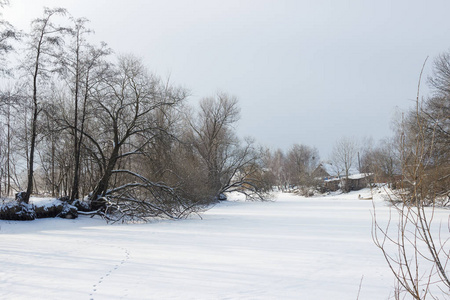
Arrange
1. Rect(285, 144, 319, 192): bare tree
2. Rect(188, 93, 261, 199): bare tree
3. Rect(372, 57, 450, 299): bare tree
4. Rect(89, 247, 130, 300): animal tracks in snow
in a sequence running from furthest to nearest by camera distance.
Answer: Rect(285, 144, 319, 192): bare tree
Rect(188, 93, 261, 199): bare tree
Rect(89, 247, 130, 300): animal tracks in snow
Rect(372, 57, 450, 299): bare tree

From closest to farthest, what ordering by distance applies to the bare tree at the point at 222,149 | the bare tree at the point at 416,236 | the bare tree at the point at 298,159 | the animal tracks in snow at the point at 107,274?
the bare tree at the point at 416,236 → the animal tracks in snow at the point at 107,274 → the bare tree at the point at 222,149 → the bare tree at the point at 298,159

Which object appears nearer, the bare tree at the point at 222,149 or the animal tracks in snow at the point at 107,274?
the animal tracks in snow at the point at 107,274

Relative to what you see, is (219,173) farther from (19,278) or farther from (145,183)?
(19,278)

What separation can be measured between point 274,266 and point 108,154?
15.0 metres

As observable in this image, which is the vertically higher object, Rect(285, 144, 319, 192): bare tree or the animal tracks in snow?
Rect(285, 144, 319, 192): bare tree

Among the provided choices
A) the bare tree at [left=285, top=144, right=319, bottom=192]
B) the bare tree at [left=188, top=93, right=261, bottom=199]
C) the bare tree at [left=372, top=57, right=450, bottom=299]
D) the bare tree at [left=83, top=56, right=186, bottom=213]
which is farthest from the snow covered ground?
the bare tree at [left=285, top=144, right=319, bottom=192]

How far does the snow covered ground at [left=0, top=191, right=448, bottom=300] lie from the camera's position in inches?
191

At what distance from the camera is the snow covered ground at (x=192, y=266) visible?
4.86 meters

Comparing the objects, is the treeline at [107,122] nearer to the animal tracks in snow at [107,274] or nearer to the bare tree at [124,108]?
the bare tree at [124,108]

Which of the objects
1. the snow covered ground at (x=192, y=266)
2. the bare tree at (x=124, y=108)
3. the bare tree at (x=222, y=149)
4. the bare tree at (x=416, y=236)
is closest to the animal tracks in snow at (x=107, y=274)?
the snow covered ground at (x=192, y=266)

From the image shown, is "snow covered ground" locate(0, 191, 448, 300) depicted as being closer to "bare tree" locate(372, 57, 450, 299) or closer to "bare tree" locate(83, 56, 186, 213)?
"bare tree" locate(372, 57, 450, 299)

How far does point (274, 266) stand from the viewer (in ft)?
21.1

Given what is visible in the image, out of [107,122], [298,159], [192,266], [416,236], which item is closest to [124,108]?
[107,122]

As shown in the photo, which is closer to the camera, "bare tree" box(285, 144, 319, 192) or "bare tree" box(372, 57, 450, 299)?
"bare tree" box(372, 57, 450, 299)
